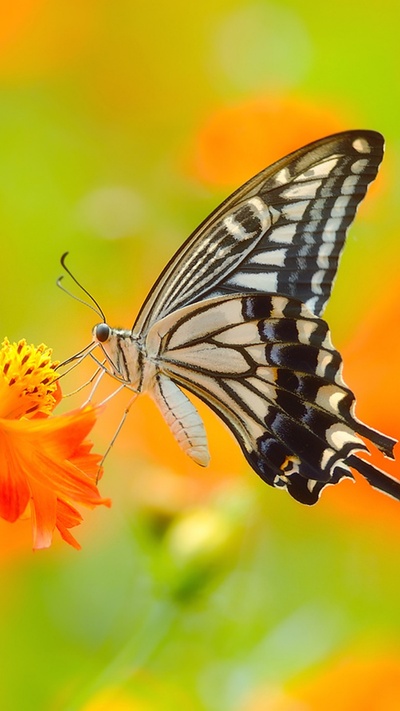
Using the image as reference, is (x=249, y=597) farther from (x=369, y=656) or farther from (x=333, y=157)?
(x=333, y=157)

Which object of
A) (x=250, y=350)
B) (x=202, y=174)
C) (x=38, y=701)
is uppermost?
(x=202, y=174)

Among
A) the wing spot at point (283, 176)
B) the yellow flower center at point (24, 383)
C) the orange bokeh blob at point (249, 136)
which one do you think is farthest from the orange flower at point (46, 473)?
the orange bokeh blob at point (249, 136)

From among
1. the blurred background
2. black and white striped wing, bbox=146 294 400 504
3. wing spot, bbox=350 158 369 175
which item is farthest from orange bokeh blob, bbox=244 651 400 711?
wing spot, bbox=350 158 369 175

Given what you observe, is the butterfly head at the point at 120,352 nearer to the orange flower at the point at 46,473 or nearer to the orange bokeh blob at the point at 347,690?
the orange flower at the point at 46,473

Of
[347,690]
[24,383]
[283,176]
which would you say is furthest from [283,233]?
[347,690]

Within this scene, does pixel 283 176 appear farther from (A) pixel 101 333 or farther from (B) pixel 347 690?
(B) pixel 347 690

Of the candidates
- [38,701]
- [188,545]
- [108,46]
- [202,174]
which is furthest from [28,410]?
[108,46]

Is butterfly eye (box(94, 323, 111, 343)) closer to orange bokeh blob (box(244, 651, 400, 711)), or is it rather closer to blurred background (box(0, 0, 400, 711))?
blurred background (box(0, 0, 400, 711))
